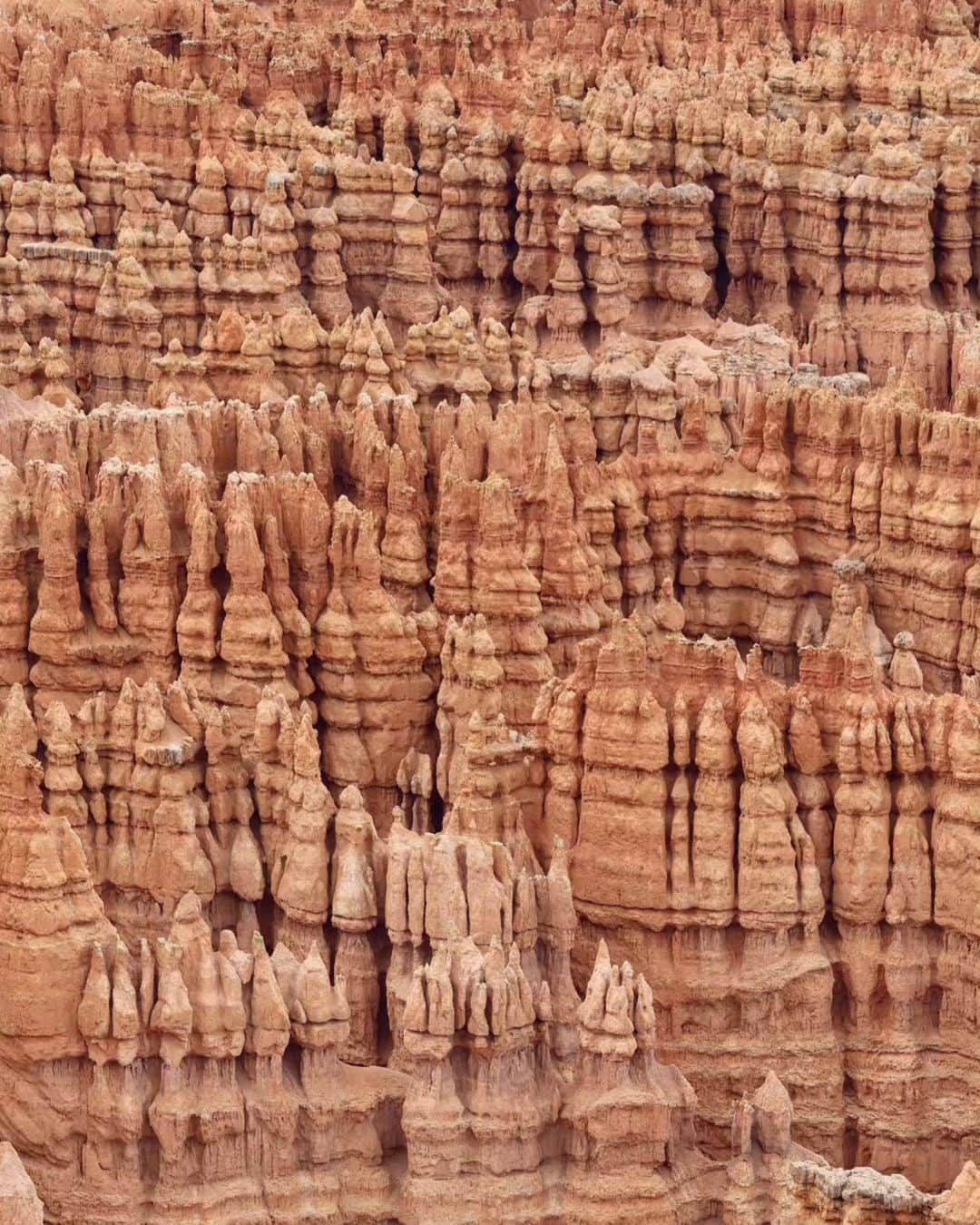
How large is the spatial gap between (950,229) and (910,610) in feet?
44.1

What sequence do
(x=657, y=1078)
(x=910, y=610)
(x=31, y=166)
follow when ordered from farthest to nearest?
(x=31, y=166)
(x=910, y=610)
(x=657, y=1078)

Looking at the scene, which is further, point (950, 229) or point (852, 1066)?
point (950, 229)

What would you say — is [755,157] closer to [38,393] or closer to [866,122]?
[866,122]

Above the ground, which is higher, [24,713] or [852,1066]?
[24,713]

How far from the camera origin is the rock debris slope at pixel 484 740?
32125mm

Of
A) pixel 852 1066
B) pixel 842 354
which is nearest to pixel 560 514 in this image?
pixel 852 1066

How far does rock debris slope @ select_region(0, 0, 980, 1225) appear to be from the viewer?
32.1 metres

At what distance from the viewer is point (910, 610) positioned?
4128 cm

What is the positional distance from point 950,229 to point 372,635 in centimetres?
1762

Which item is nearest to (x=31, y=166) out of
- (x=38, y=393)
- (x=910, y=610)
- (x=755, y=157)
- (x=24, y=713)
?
(x=755, y=157)

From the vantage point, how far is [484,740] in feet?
116

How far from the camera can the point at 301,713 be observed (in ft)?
120

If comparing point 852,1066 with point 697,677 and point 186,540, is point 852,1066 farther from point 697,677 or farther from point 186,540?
point 186,540

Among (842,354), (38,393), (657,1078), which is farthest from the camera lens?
(842,354)
